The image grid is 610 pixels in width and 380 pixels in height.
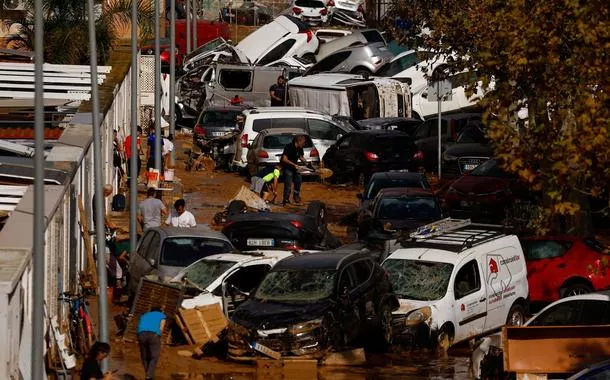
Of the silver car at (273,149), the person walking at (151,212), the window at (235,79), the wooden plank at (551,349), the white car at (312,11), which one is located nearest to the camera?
the wooden plank at (551,349)

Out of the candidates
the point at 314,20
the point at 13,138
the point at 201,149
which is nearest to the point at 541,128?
the point at 13,138

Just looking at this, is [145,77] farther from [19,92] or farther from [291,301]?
[291,301]

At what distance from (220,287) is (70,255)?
216cm

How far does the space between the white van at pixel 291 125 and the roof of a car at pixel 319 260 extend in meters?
18.2

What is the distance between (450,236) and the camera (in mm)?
23891

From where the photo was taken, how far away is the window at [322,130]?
41.0 m

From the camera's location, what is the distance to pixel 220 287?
2247cm

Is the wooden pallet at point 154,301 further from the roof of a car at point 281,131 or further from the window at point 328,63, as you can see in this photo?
the window at point 328,63

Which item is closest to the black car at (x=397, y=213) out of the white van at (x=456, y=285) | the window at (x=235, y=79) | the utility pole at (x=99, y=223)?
the white van at (x=456, y=285)

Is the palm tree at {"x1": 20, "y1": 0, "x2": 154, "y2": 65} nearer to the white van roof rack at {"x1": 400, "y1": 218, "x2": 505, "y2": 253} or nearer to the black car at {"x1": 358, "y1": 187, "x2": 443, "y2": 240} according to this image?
the black car at {"x1": 358, "y1": 187, "x2": 443, "y2": 240}

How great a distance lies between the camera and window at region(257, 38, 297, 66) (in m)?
54.2

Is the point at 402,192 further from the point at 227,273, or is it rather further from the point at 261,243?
the point at 227,273

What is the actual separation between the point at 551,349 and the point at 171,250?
9.43 metres

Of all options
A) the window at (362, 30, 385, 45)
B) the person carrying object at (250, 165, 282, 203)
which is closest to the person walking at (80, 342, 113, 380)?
the person carrying object at (250, 165, 282, 203)
